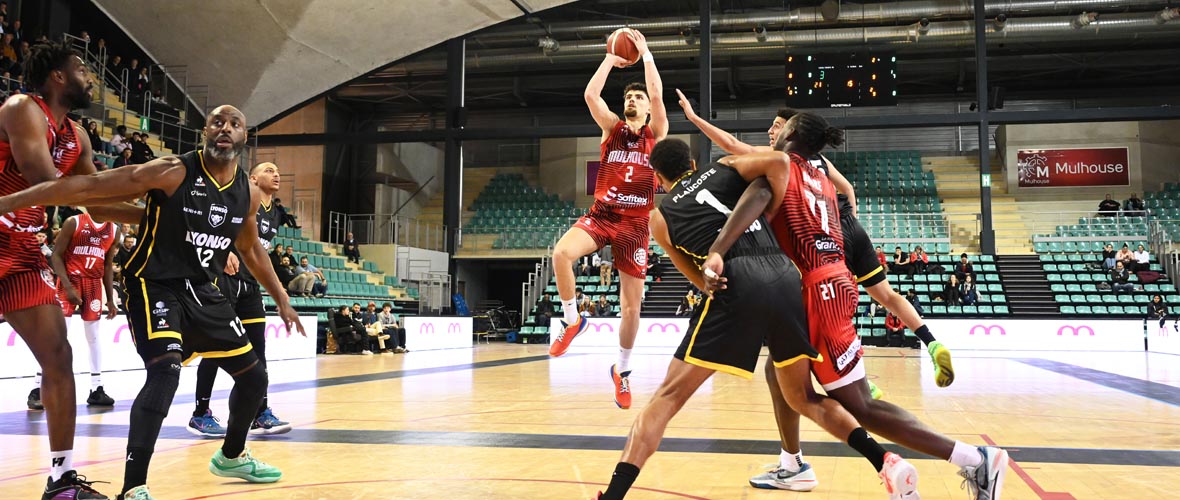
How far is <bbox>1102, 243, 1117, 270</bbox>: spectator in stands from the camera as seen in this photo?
22.9 meters

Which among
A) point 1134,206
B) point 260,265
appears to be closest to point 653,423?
point 260,265

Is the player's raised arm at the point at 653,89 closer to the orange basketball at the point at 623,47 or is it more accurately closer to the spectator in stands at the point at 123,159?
the orange basketball at the point at 623,47

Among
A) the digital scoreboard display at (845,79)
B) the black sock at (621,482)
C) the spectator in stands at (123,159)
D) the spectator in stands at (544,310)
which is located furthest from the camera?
the spectator in stands at (544,310)

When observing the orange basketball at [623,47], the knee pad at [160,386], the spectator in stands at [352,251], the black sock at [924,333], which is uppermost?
the orange basketball at [623,47]

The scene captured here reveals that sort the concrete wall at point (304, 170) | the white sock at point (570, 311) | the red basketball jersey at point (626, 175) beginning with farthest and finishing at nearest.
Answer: the concrete wall at point (304, 170)
the white sock at point (570, 311)
the red basketball jersey at point (626, 175)

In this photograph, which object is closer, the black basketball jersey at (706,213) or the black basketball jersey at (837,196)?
the black basketball jersey at (706,213)

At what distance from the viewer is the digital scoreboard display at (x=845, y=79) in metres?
23.2

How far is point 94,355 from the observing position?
7.67 m

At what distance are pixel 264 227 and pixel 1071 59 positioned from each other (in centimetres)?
3064

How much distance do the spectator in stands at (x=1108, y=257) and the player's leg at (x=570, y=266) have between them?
69.5 ft

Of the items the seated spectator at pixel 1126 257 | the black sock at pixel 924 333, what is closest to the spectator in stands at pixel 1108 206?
the seated spectator at pixel 1126 257

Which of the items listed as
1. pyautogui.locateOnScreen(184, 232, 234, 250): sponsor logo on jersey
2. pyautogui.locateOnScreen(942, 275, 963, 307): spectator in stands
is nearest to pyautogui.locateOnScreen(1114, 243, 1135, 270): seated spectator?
pyautogui.locateOnScreen(942, 275, 963, 307): spectator in stands

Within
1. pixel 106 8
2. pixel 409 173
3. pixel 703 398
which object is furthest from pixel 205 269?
pixel 409 173

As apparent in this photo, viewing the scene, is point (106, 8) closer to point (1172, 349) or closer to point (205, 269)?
point (205, 269)
